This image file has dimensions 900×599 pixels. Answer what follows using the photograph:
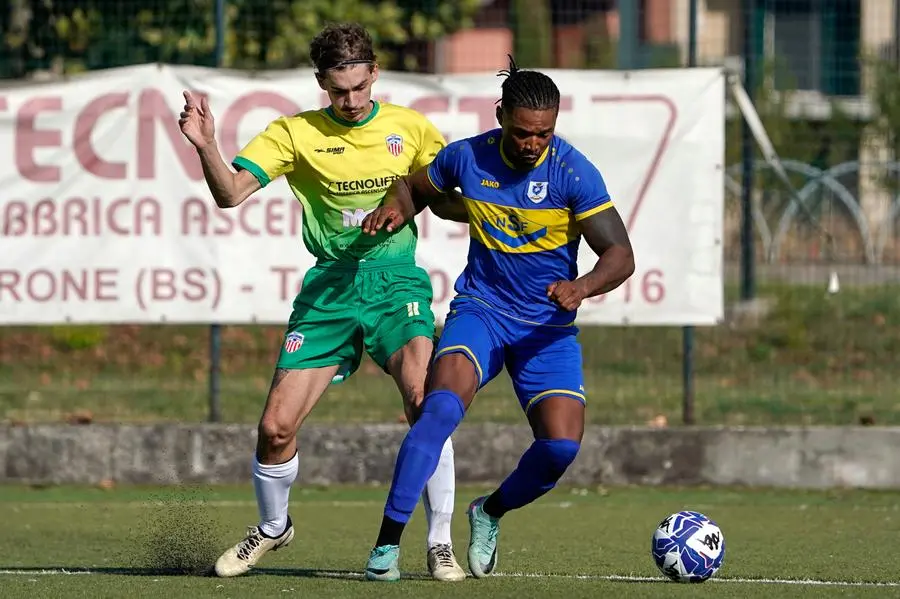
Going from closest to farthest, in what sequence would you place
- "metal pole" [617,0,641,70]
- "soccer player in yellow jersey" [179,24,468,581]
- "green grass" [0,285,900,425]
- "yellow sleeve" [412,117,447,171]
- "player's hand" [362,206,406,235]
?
"player's hand" [362,206,406,235], "soccer player in yellow jersey" [179,24,468,581], "yellow sleeve" [412,117,447,171], "green grass" [0,285,900,425], "metal pole" [617,0,641,70]

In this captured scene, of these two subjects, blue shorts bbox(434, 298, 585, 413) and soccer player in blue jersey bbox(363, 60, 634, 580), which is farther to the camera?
blue shorts bbox(434, 298, 585, 413)

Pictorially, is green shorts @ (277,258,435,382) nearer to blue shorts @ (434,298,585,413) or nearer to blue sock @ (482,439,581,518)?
blue shorts @ (434,298,585,413)

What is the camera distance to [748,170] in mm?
11898

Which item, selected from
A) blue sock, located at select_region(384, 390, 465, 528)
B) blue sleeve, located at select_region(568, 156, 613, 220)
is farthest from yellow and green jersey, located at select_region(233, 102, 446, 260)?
blue sock, located at select_region(384, 390, 465, 528)

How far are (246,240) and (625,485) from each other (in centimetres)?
302

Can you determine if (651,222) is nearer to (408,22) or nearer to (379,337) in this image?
(379,337)

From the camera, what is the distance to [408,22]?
16375 mm

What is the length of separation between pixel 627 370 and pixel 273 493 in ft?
17.9

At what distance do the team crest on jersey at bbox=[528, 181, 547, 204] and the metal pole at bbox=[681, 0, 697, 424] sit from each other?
15.3 feet

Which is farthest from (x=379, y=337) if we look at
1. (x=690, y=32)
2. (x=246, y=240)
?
(x=690, y=32)

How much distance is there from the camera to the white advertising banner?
1159cm

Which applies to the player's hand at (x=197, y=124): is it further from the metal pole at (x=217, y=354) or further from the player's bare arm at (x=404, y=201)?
the metal pole at (x=217, y=354)

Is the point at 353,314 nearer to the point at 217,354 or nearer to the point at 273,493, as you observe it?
the point at 273,493

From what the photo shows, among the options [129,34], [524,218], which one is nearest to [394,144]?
[524,218]
